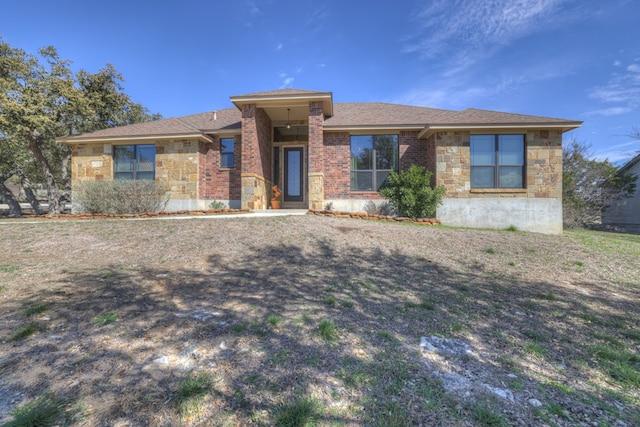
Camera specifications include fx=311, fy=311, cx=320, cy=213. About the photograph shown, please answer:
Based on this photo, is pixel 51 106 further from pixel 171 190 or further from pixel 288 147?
pixel 288 147

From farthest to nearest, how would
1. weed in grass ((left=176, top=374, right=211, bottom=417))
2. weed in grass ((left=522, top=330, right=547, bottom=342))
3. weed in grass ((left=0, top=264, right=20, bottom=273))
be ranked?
weed in grass ((left=0, top=264, right=20, bottom=273)), weed in grass ((left=522, top=330, right=547, bottom=342)), weed in grass ((left=176, top=374, right=211, bottom=417))

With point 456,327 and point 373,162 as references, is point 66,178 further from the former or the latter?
point 456,327

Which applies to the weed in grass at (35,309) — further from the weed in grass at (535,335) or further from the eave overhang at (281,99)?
the eave overhang at (281,99)

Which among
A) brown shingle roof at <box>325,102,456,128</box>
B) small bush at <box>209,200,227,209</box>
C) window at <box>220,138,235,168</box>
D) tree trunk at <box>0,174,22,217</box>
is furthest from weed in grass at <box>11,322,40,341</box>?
tree trunk at <box>0,174,22,217</box>

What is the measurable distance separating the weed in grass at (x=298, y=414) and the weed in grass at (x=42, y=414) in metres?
1.26

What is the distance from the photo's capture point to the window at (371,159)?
12164mm

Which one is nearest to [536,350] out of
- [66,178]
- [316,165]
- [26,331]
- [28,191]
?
[26,331]

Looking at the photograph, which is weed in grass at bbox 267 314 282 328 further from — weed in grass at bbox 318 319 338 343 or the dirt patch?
weed in grass at bbox 318 319 338 343

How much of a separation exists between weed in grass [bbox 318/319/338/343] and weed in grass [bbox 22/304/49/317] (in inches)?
118

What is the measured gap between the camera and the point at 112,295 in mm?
3777

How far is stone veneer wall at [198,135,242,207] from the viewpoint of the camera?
12.8 metres

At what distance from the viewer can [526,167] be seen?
11.0 m

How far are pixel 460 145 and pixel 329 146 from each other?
4781mm

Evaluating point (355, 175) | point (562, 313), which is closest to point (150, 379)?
point (562, 313)
